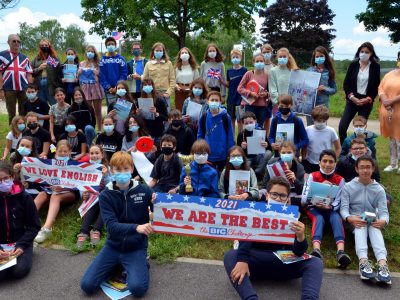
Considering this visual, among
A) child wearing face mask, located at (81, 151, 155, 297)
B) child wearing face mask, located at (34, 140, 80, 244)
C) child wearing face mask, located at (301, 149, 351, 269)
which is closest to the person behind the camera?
child wearing face mask, located at (81, 151, 155, 297)

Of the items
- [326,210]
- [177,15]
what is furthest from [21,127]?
[177,15]

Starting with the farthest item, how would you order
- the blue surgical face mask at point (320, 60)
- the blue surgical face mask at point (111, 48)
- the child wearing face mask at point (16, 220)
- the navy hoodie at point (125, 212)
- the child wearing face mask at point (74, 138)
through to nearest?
the blue surgical face mask at point (111, 48), the blue surgical face mask at point (320, 60), the child wearing face mask at point (74, 138), the child wearing face mask at point (16, 220), the navy hoodie at point (125, 212)

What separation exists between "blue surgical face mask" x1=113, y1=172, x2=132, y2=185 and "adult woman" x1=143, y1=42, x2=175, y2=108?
163 inches

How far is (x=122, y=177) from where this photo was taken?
4.58m

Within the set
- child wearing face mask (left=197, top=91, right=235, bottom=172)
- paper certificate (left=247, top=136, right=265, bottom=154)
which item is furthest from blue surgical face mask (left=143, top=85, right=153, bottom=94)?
paper certificate (left=247, top=136, right=265, bottom=154)

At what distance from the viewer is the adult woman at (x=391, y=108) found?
24.5 feet

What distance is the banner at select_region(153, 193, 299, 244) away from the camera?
173 inches

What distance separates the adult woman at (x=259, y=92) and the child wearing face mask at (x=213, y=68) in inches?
25.9

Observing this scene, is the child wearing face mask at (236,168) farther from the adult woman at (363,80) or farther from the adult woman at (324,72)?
the adult woman at (363,80)

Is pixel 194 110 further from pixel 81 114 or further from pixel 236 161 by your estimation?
pixel 81 114

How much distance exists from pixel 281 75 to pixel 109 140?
354cm

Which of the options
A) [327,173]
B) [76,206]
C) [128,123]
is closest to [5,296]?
[76,206]

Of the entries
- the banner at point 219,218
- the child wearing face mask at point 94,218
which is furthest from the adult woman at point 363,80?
the child wearing face mask at point 94,218

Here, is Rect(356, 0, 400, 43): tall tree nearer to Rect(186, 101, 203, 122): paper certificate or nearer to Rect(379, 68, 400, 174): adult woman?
Rect(379, 68, 400, 174): adult woman
